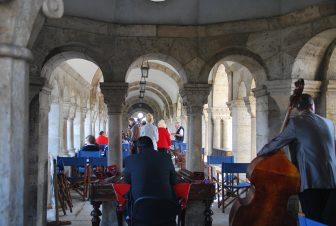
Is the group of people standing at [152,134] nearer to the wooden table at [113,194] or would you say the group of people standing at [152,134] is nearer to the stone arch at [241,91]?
the stone arch at [241,91]

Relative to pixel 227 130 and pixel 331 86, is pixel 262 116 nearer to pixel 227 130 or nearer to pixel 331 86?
pixel 331 86

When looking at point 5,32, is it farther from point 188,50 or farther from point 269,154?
point 188,50

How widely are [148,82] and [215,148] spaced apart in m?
8.08

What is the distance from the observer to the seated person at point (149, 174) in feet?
10.2

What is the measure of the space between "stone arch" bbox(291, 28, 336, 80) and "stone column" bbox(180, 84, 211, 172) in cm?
127

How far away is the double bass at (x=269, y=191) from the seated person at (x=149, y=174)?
63 centimetres

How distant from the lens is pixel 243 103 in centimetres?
928

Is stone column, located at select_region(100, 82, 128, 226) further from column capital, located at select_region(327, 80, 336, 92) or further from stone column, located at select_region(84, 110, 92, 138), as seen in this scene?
stone column, located at select_region(84, 110, 92, 138)

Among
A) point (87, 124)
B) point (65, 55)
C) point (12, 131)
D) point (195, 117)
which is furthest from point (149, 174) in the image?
point (87, 124)

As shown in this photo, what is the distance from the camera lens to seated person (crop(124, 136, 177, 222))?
3.12 m

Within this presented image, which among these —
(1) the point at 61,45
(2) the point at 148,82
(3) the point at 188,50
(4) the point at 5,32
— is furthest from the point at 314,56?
(2) the point at 148,82

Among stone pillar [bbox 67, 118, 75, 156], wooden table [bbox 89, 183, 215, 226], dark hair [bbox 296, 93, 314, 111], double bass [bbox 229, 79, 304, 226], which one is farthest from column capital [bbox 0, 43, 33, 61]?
stone pillar [bbox 67, 118, 75, 156]

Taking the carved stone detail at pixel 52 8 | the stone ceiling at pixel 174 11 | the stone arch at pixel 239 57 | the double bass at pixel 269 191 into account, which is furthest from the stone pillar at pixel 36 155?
the double bass at pixel 269 191

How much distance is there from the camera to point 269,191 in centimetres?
321
